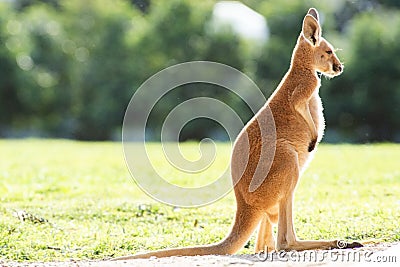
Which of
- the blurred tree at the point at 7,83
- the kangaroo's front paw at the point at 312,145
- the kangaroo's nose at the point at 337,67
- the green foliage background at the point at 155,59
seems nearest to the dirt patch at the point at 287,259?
the kangaroo's front paw at the point at 312,145

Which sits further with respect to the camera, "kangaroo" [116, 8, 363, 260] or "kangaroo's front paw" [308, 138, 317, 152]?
"kangaroo's front paw" [308, 138, 317, 152]

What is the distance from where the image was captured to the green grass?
15.0 feet

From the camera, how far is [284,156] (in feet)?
12.4

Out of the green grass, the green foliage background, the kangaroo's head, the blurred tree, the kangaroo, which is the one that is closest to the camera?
the kangaroo

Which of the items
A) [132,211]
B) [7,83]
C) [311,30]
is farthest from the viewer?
[7,83]

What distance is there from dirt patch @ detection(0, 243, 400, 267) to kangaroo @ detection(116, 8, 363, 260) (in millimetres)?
130

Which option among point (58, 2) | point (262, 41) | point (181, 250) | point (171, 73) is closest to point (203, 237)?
point (181, 250)

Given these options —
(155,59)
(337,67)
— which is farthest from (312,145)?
(155,59)

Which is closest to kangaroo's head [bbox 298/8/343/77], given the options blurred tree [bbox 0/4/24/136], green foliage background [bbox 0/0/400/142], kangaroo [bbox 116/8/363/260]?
kangaroo [bbox 116/8/363/260]

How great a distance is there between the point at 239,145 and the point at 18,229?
1844 millimetres

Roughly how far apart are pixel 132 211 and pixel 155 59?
12308mm

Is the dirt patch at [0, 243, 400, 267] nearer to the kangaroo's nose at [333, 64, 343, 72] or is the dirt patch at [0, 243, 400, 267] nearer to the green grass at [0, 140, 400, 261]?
the green grass at [0, 140, 400, 261]

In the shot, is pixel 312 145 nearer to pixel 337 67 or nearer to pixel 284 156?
pixel 284 156

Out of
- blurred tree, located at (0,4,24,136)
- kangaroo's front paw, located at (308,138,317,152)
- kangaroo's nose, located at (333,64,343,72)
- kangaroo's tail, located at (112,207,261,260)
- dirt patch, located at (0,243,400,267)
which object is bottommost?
dirt patch, located at (0,243,400,267)
